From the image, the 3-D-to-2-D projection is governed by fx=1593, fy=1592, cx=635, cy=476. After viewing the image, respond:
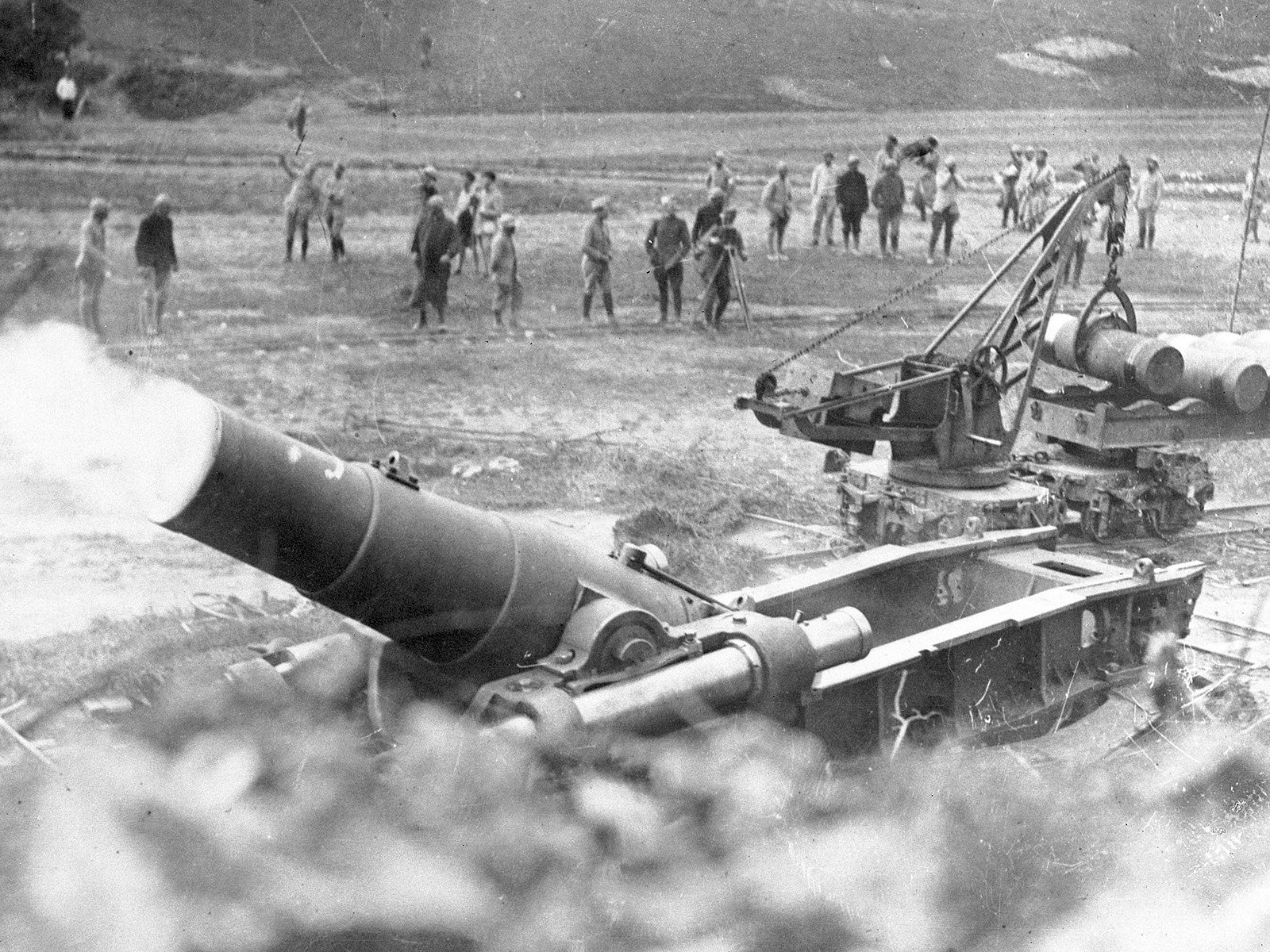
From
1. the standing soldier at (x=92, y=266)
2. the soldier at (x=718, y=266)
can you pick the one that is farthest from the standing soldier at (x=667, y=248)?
the standing soldier at (x=92, y=266)

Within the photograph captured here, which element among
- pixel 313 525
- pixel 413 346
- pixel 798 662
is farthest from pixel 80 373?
pixel 413 346

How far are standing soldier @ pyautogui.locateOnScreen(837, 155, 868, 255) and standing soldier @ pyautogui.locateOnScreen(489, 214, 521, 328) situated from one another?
6762 mm

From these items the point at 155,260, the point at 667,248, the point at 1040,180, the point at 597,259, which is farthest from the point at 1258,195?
the point at 155,260

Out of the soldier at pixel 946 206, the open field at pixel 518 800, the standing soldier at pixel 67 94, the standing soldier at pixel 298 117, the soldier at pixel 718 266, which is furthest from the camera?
the soldier at pixel 946 206

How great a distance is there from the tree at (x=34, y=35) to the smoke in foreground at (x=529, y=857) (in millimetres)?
10516

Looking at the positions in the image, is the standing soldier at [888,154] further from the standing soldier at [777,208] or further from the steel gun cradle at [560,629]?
the steel gun cradle at [560,629]

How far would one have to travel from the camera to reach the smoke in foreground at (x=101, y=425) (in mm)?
4660

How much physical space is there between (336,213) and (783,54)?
27.9 ft

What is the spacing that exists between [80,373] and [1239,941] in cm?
481

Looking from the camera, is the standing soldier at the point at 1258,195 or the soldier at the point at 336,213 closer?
the soldier at the point at 336,213

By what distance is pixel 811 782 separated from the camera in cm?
669

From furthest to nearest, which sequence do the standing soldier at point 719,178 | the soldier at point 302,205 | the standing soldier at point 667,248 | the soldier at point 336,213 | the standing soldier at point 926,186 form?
1. the standing soldier at point 926,186
2. the standing soldier at point 719,178
3. the soldier at point 336,213
4. the soldier at point 302,205
5. the standing soldier at point 667,248

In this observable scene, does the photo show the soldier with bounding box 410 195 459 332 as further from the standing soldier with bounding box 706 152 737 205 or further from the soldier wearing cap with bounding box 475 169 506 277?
the standing soldier with bounding box 706 152 737 205

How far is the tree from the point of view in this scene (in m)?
15.0
